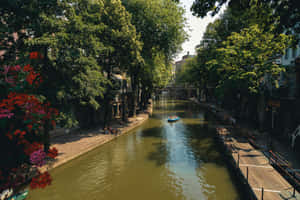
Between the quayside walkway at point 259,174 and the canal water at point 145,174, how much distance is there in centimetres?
126

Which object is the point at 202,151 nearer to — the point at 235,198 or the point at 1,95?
the point at 235,198

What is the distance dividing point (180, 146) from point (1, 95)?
19340 mm

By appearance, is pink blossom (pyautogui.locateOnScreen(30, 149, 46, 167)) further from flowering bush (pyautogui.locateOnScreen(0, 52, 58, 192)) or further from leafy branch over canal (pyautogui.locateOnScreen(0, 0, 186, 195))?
leafy branch over canal (pyautogui.locateOnScreen(0, 0, 186, 195))

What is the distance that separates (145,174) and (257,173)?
7629 millimetres

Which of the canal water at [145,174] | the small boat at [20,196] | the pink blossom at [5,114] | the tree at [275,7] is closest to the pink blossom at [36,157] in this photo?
the pink blossom at [5,114]

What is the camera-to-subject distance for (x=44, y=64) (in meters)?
14.5

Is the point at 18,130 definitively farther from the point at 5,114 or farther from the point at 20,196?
the point at 20,196

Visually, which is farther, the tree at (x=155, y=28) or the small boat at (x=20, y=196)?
the tree at (x=155, y=28)

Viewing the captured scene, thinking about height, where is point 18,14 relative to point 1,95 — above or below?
above

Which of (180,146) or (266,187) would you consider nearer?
(266,187)

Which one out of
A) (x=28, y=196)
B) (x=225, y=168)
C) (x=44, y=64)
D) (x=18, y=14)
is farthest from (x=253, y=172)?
(x=18, y=14)

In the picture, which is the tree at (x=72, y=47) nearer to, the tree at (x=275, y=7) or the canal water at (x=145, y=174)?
the canal water at (x=145, y=174)

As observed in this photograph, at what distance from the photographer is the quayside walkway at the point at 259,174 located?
1034 centimetres

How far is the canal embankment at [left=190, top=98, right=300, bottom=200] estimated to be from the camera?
10.4 metres
